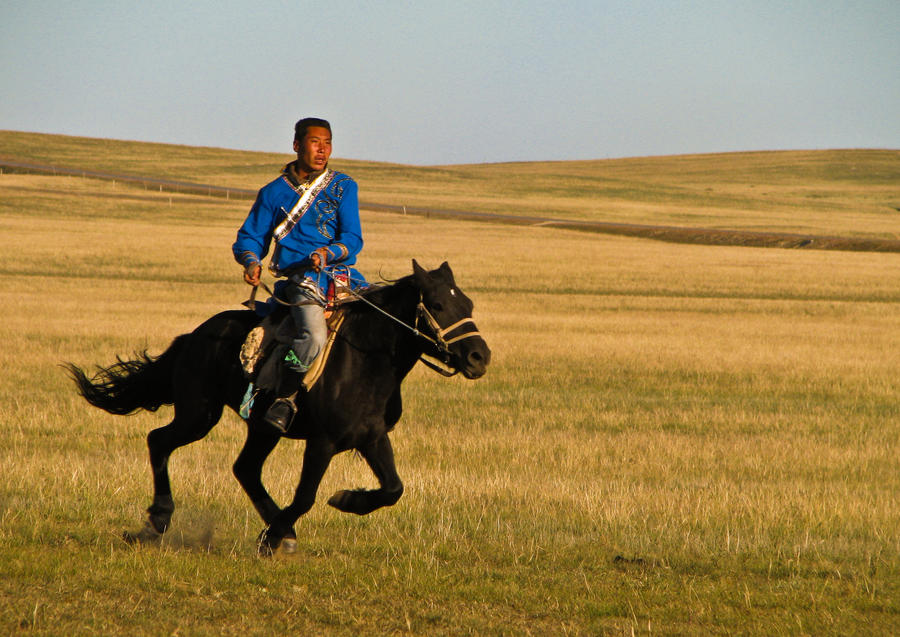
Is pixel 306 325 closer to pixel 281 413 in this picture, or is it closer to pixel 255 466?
pixel 281 413

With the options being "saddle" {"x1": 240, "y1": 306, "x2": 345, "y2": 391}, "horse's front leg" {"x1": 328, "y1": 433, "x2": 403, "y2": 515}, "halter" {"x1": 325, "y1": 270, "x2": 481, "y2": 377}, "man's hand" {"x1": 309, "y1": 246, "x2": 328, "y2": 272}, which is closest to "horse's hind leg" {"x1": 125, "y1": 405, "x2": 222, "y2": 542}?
"saddle" {"x1": 240, "y1": 306, "x2": 345, "y2": 391}

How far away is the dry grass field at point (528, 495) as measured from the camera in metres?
5.84

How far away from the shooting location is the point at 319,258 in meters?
6.80

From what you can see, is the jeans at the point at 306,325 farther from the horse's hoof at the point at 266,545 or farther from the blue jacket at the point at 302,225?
the horse's hoof at the point at 266,545

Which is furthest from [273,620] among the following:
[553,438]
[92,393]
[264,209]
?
[553,438]

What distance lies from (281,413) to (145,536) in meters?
1.47

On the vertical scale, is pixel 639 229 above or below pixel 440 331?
below

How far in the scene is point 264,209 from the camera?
7.14 meters

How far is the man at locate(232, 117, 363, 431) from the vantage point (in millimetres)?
6957

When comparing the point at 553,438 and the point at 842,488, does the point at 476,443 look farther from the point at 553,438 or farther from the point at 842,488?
the point at 842,488

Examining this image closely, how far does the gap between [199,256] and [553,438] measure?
3059 centimetres

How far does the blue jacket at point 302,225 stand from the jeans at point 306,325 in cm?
18

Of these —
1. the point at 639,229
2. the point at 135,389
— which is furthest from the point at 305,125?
the point at 639,229

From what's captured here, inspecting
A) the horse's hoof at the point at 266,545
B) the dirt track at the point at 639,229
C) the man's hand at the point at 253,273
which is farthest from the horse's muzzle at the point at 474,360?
the dirt track at the point at 639,229
